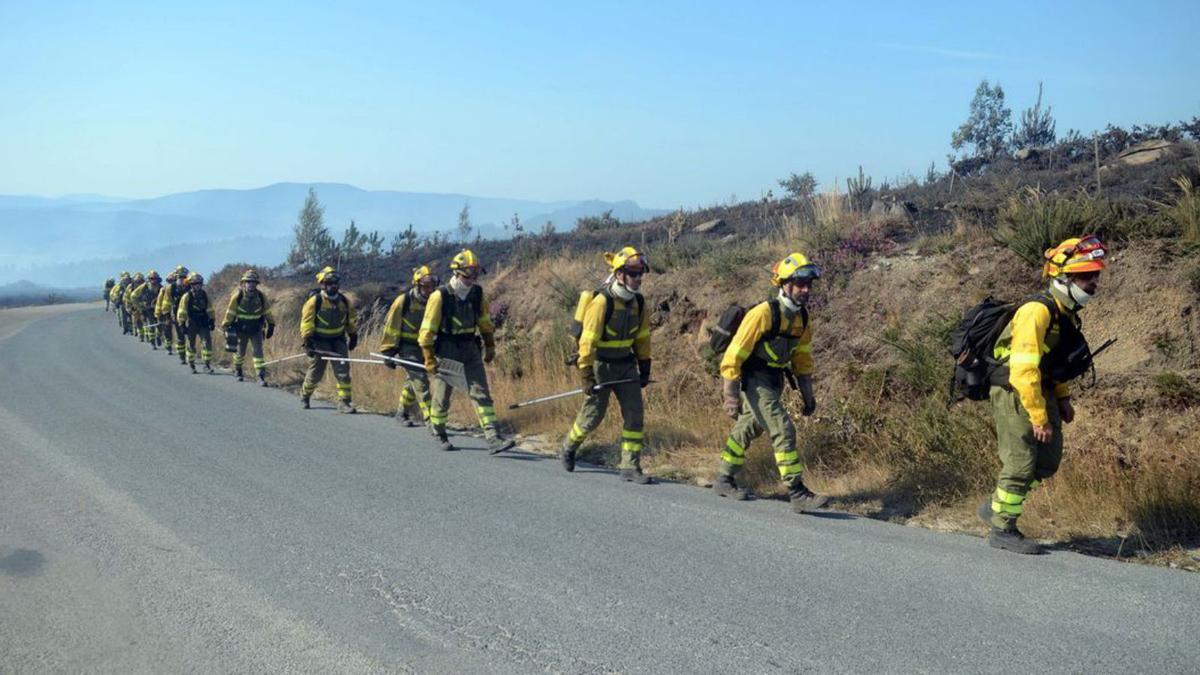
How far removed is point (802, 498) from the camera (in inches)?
306

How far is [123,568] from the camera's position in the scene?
637 centimetres

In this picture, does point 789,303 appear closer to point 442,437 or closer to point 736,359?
point 736,359

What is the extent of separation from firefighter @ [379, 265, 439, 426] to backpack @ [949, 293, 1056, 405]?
759 centimetres

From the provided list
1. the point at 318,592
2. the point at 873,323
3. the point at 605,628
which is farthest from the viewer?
the point at 873,323

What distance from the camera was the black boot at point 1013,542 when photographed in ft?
21.1

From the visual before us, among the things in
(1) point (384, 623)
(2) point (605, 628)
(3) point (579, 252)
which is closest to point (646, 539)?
(2) point (605, 628)

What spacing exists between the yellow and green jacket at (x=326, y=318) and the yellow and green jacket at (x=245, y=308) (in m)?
4.02

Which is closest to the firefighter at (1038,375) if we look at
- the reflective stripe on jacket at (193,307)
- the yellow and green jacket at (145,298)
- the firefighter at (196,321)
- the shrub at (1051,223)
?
the shrub at (1051,223)

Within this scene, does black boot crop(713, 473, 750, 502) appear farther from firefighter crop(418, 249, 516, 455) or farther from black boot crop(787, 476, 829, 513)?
firefighter crop(418, 249, 516, 455)

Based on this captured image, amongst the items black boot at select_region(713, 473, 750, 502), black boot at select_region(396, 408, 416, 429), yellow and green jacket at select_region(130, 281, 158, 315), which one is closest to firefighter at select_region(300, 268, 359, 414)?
black boot at select_region(396, 408, 416, 429)

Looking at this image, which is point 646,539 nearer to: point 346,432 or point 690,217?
point 346,432

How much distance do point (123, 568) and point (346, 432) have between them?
6.02 m

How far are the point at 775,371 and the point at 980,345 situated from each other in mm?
1879

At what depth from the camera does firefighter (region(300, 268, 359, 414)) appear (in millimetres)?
14914
